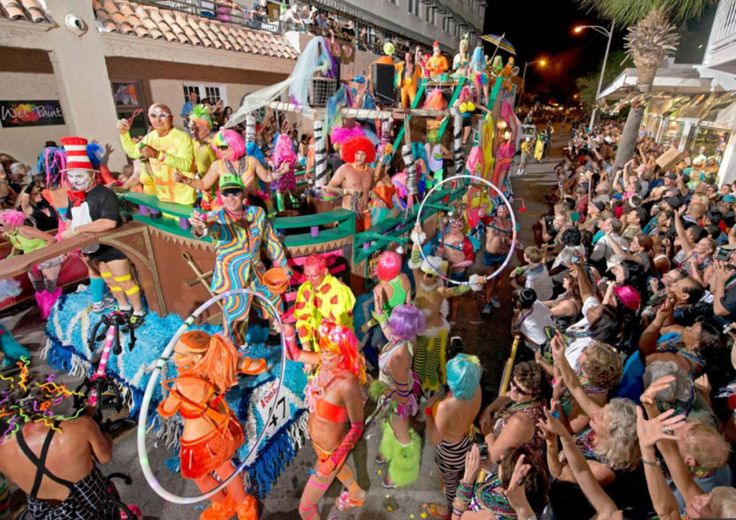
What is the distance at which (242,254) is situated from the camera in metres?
3.61

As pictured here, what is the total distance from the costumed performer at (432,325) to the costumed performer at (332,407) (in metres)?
1.52

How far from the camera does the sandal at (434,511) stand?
3338 millimetres

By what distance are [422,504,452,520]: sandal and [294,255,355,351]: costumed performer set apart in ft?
5.84

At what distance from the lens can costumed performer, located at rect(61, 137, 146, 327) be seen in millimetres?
3945

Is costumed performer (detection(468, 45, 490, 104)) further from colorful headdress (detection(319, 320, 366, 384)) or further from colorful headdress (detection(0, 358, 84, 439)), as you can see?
colorful headdress (detection(0, 358, 84, 439))

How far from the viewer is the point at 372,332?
16.3 ft

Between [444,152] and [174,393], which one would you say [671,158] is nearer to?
[444,152]

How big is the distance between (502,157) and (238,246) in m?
8.93

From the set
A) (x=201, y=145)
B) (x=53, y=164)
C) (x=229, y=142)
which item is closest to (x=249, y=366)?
(x=229, y=142)

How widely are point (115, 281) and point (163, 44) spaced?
336 inches

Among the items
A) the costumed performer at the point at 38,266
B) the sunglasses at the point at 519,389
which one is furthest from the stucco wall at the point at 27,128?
the sunglasses at the point at 519,389

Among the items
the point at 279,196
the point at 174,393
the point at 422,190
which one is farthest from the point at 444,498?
the point at 422,190

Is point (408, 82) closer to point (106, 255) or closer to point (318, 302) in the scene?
point (318, 302)

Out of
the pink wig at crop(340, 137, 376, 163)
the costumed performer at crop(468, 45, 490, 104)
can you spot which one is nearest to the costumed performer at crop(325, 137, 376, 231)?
the pink wig at crop(340, 137, 376, 163)
